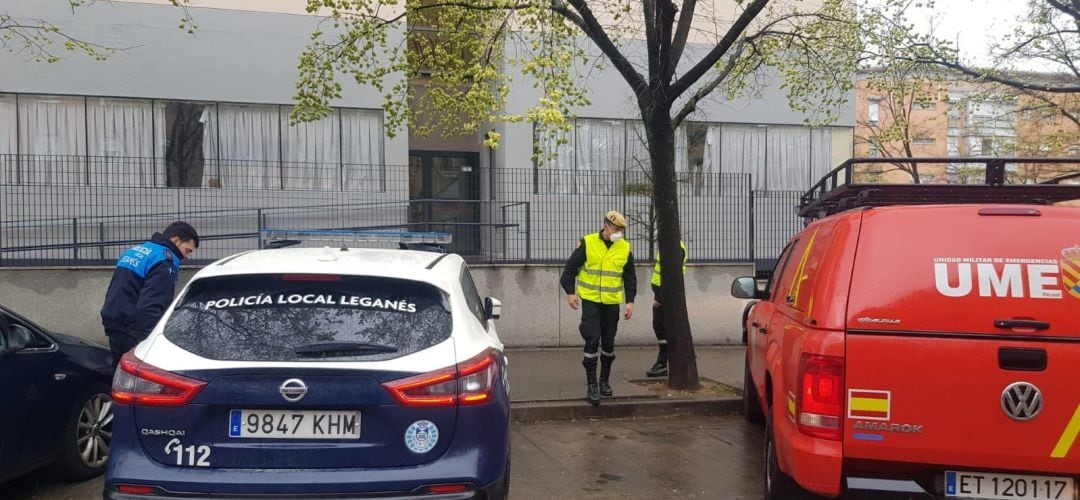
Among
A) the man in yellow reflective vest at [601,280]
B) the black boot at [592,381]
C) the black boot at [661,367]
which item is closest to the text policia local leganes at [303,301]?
the man in yellow reflective vest at [601,280]

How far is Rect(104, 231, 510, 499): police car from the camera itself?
3279mm

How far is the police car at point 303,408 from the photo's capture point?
3.28 meters

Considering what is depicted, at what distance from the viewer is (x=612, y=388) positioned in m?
8.64

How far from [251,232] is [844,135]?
1195cm

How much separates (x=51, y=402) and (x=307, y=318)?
252 cm

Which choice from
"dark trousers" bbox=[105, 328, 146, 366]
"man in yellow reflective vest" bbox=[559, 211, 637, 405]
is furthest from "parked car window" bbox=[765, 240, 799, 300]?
"dark trousers" bbox=[105, 328, 146, 366]

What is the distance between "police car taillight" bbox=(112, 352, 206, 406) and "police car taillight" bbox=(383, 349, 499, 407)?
812 millimetres

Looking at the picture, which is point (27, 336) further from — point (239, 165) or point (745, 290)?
point (239, 165)

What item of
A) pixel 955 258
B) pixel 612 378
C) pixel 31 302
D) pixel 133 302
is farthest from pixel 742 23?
pixel 31 302

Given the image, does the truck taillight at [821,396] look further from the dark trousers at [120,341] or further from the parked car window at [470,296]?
the dark trousers at [120,341]

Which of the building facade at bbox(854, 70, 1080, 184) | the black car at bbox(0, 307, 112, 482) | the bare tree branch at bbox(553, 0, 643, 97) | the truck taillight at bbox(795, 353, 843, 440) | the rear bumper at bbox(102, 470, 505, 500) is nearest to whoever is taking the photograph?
the rear bumper at bbox(102, 470, 505, 500)

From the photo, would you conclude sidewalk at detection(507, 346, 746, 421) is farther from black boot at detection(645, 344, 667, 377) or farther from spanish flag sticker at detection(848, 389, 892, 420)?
spanish flag sticker at detection(848, 389, 892, 420)

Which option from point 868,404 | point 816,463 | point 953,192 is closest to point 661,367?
point 953,192

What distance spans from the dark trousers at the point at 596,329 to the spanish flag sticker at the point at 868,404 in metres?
4.23
